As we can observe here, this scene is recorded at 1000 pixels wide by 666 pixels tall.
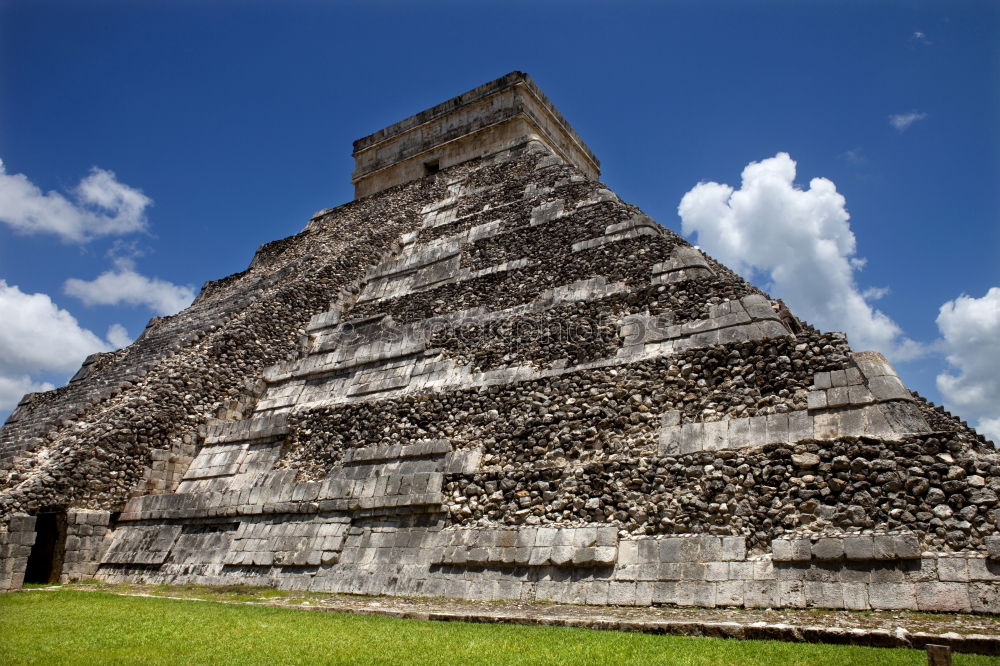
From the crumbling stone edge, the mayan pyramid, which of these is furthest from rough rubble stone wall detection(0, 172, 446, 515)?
the crumbling stone edge

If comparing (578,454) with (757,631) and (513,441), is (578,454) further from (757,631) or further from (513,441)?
(757,631)

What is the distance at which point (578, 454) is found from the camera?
8.00 meters

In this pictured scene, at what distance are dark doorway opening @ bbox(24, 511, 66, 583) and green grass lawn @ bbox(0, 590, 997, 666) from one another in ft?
11.4

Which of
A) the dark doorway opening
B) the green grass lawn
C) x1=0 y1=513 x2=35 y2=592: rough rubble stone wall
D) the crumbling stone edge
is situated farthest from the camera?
the dark doorway opening

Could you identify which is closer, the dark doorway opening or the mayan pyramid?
the mayan pyramid

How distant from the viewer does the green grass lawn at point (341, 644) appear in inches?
183

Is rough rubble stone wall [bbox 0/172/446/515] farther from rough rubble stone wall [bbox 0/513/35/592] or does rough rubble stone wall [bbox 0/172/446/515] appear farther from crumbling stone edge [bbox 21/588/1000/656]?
crumbling stone edge [bbox 21/588/1000/656]

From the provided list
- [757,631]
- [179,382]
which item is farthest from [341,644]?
[179,382]

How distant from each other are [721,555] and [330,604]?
4.19 m

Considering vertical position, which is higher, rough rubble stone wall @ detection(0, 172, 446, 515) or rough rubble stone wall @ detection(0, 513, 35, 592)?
rough rubble stone wall @ detection(0, 172, 446, 515)

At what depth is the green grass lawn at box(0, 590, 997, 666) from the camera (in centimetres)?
464

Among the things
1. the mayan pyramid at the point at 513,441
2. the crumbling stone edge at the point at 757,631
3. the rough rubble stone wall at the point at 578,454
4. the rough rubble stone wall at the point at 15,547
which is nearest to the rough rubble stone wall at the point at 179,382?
the mayan pyramid at the point at 513,441

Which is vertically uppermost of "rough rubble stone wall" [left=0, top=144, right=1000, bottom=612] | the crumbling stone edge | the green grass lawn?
"rough rubble stone wall" [left=0, top=144, right=1000, bottom=612]

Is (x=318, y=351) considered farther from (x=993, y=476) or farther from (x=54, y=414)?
(x=993, y=476)
